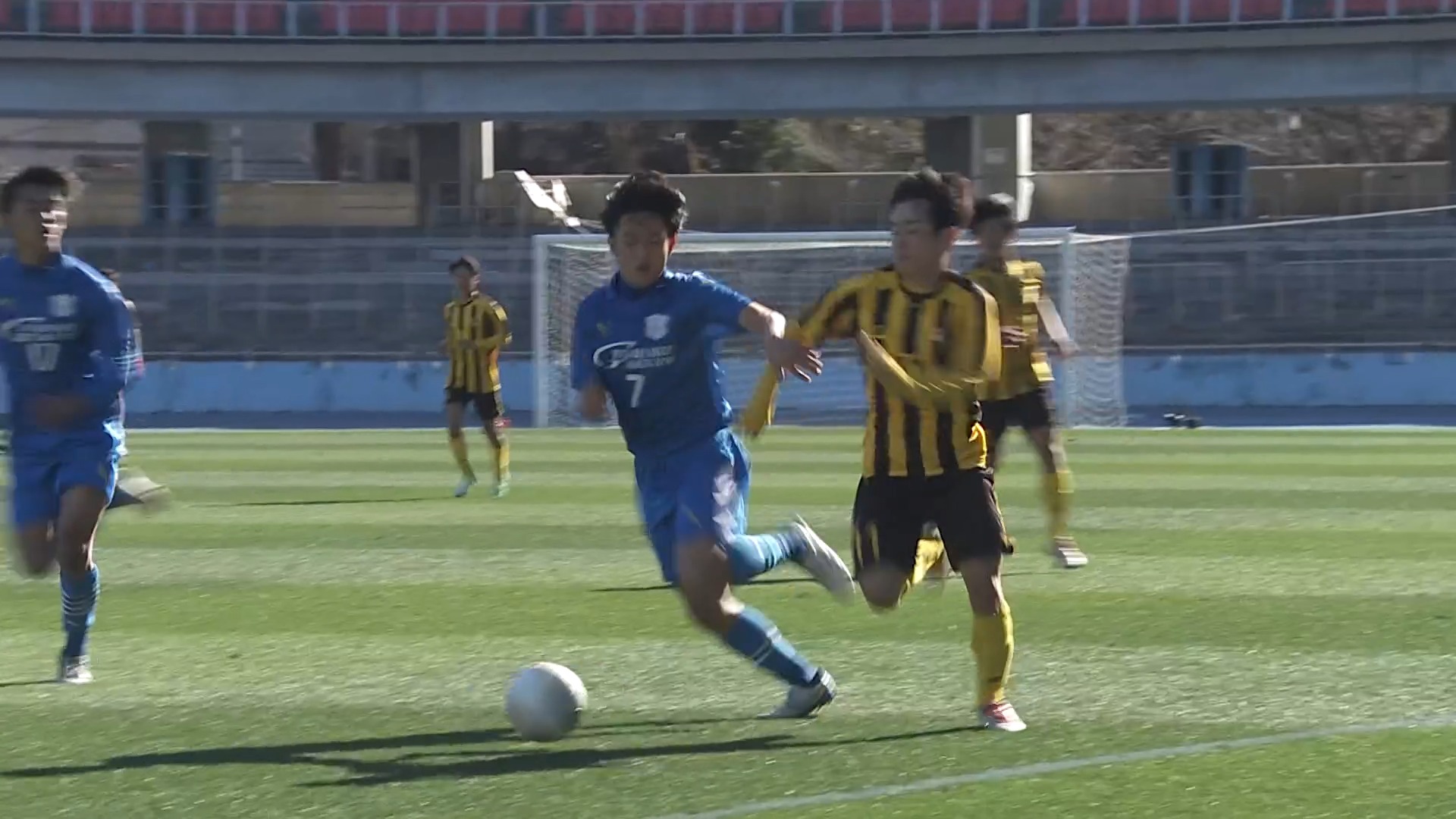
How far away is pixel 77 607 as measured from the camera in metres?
7.64

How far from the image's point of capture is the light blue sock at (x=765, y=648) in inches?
257

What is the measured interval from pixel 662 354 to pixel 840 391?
20.8 m

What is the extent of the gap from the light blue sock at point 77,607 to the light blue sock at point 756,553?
253cm

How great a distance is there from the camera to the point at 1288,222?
34812 millimetres

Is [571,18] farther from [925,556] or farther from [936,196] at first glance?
[936,196]

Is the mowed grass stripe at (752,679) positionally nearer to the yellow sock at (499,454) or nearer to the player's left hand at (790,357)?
the player's left hand at (790,357)

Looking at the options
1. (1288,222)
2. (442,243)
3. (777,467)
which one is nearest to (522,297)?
(442,243)

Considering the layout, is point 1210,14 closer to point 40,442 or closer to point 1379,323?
point 1379,323

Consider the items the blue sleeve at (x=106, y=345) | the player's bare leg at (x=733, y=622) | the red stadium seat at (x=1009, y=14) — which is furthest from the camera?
the red stadium seat at (x=1009, y=14)

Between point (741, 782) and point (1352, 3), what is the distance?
3697 centimetres

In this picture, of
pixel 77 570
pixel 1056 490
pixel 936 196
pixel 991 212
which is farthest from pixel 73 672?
pixel 1056 490

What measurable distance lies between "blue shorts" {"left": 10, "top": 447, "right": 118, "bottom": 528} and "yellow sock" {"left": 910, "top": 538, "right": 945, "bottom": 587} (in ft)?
9.42

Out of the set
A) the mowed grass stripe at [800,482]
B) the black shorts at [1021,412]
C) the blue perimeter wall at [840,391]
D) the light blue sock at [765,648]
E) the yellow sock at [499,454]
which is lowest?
the blue perimeter wall at [840,391]

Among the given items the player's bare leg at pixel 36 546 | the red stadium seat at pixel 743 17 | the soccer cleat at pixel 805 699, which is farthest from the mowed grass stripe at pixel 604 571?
the red stadium seat at pixel 743 17
